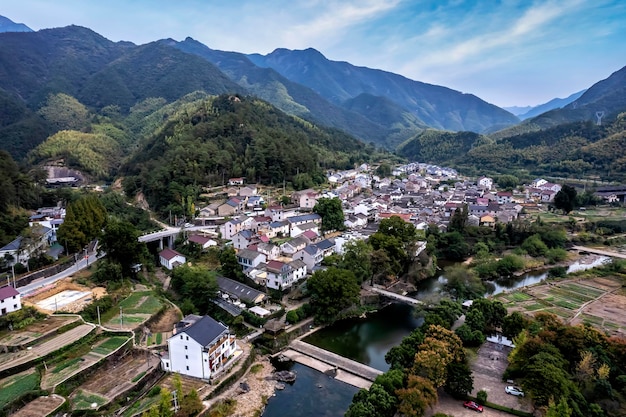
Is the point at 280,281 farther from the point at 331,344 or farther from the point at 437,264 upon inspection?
the point at 437,264

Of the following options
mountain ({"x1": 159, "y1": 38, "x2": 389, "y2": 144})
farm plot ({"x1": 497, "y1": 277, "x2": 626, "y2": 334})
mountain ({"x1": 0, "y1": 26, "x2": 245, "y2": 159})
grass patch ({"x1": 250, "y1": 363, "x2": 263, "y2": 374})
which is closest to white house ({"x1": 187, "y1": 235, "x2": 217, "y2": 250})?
grass patch ({"x1": 250, "y1": 363, "x2": 263, "y2": 374})

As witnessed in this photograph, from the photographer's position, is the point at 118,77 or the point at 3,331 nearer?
the point at 3,331

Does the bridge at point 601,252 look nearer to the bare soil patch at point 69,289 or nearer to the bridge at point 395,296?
the bridge at point 395,296

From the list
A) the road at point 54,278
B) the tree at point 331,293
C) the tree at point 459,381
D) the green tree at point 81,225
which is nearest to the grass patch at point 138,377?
the road at point 54,278

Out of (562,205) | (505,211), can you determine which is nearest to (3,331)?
(505,211)

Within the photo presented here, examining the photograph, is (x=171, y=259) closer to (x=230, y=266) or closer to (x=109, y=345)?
(x=230, y=266)

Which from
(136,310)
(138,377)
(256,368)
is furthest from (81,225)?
(256,368)
